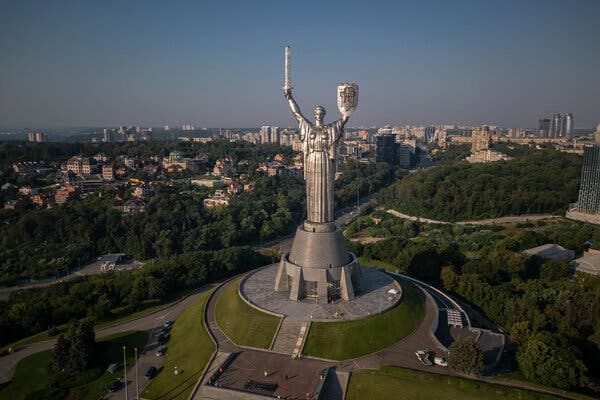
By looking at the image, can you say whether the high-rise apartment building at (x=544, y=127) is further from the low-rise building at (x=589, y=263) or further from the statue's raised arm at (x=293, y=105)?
the statue's raised arm at (x=293, y=105)

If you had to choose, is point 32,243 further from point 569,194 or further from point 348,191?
point 569,194

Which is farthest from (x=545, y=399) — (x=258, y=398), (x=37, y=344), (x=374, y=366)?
(x=37, y=344)

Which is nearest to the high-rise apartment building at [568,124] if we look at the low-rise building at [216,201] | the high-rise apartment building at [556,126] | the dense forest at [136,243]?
the high-rise apartment building at [556,126]

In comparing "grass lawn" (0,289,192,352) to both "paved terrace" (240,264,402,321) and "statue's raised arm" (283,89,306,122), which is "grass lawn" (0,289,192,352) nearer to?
"paved terrace" (240,264,402,321)

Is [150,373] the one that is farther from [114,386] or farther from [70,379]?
[70,379]

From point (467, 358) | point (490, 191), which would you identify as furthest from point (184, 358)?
point (490, 191)
